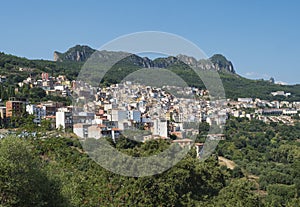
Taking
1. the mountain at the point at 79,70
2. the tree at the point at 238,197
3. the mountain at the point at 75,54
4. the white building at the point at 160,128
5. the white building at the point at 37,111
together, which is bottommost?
the tree at the point at 238,197

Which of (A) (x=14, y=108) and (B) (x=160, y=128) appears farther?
(A) (x=14, y=108)

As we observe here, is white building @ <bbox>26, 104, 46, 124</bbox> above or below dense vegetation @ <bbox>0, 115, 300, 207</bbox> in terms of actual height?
above

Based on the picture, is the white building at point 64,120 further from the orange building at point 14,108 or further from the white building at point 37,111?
the orange building at point 14,108

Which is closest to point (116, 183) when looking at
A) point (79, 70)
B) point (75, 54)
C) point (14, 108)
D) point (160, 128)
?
point (160, 128)

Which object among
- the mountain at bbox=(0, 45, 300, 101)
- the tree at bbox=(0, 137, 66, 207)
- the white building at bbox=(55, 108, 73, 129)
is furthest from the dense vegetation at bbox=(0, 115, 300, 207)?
the mountain at bbox=(0, 45, 300, 101)

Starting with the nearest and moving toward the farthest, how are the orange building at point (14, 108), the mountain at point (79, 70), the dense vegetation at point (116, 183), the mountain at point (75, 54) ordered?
the dense vegetation at point (116, 183) → the orange building at point (14, 108) → the mountain at point (79, 70) → the mountain at point (75, 54)

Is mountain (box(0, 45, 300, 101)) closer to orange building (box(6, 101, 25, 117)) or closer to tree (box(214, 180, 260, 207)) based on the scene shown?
orange building (box(6, 101, 25, 117))

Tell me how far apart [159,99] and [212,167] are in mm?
12808

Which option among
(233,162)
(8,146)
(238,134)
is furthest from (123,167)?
(238,134)

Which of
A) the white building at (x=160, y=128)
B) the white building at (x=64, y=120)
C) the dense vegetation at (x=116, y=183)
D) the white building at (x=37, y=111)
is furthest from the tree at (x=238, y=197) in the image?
the white building at (x=37, y=111)

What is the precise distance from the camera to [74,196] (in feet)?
25.4

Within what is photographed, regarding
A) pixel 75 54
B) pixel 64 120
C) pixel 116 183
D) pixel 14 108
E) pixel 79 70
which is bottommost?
pixel 116 183

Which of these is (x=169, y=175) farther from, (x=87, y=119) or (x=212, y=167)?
(x=87, y=119)

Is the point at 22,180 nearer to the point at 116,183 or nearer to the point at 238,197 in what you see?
the point at 116,183
